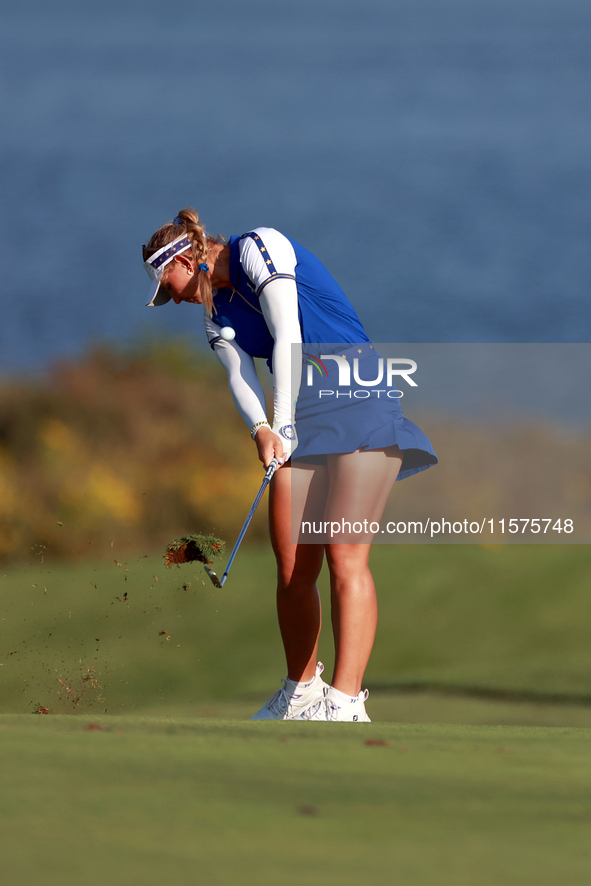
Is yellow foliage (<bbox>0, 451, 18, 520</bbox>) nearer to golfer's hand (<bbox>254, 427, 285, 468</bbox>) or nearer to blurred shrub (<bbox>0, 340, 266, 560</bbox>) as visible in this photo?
blurred shrub (<bbox>0, 340, 266, 560</bbox>)

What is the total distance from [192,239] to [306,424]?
0.55 m

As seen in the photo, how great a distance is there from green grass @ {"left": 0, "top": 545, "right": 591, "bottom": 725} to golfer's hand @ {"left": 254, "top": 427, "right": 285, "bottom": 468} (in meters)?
1.44

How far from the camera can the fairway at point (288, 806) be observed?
91 centimetres

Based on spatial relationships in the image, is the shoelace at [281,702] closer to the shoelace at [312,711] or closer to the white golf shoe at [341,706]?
the shoelace at [312,711]

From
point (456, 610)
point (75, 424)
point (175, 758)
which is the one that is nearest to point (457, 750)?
point (175, 758)

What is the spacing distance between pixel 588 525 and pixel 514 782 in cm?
170

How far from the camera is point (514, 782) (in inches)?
52.2

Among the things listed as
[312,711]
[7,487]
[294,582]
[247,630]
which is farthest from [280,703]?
[7,487]

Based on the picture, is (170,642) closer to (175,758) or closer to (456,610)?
(456,610)

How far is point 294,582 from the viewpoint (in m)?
2.29

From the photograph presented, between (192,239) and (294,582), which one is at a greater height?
(192,239)

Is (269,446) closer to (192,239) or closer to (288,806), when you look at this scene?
(192,239)

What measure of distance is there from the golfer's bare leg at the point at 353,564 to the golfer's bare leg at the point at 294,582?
4.0 inches

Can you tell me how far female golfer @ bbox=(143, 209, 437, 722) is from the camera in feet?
7.14
